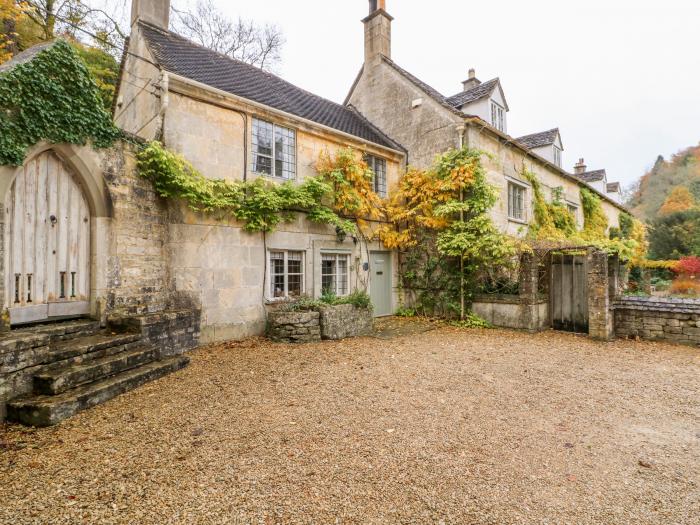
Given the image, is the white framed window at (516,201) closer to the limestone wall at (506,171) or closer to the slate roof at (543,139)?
the limestone wall at (506,171)

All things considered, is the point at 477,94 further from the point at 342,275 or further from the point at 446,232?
the point at 342,275

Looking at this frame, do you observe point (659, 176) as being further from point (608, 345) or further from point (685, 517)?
point (685, 517)

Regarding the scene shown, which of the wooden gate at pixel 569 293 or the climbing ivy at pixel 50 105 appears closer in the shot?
the climbing ivy at pixel 50 105

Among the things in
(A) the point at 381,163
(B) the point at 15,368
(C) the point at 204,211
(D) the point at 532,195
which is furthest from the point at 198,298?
(D) the point at 532,195

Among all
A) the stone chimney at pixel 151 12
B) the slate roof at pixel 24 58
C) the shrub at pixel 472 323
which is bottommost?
the shrub at pixel 472 323

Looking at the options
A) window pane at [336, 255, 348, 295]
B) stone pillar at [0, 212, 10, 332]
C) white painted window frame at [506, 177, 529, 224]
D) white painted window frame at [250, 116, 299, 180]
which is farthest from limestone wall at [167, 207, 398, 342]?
white painted window frame at [506, 177, 529, 224]

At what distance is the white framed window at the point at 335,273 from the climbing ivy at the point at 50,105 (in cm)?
629

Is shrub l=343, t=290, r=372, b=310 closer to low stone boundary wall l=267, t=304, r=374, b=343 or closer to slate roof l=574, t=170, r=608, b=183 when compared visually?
low stone boundary wall l=267, t=304, r=374, b=343

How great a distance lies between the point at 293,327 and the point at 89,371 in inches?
169

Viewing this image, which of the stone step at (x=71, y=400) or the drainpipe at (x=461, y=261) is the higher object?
the drainpipe at (x=461, y=261)

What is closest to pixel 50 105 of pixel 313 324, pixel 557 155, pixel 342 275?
pixel 313 324

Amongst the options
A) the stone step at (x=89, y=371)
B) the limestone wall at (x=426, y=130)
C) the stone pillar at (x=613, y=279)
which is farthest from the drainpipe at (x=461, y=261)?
the stone step at (x=89, y=371)

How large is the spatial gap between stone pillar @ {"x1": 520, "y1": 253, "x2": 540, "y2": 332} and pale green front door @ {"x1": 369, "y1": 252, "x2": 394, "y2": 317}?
4.46 meters

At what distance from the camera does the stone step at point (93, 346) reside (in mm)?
4746
